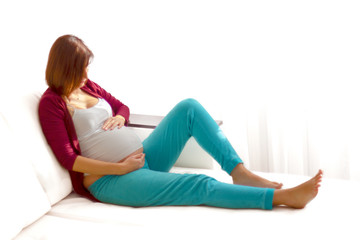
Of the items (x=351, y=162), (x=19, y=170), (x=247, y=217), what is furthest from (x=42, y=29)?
(x=351, y=162)

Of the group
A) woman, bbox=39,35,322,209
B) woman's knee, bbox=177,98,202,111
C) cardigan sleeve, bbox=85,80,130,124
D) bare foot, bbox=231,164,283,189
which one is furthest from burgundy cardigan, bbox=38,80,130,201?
bare foot, bbox=231,164,283,189

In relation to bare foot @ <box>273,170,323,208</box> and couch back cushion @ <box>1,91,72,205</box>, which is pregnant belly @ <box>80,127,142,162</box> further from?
bare foot @ <box>273,170,323,208</box>

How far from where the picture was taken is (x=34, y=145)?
174cm

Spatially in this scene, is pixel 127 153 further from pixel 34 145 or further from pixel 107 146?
pixel 34 145

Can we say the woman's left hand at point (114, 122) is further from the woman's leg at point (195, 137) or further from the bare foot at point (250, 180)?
the bare foot at point (250, 180)

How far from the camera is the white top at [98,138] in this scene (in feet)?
6.17

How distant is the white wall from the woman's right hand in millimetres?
808

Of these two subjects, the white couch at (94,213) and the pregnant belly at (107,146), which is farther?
the pregnant belly at (107,146)

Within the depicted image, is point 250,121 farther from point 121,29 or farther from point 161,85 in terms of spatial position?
point 121,29

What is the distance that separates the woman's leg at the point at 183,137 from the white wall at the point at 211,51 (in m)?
0.81

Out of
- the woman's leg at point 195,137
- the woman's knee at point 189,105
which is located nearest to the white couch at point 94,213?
the woman's leg at point 195,137

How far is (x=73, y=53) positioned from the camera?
1.79 meters

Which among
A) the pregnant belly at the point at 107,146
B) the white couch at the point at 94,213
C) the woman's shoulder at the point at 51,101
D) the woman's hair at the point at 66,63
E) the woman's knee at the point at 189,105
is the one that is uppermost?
the woman's hair at the point at 66,63

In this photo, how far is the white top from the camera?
6.17 ft
